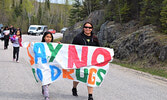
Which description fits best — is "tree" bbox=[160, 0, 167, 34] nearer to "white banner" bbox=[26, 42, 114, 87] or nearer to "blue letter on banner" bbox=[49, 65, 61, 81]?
"white banner" bbox=[26, 42, 114, 87]

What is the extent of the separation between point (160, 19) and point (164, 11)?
0.46 metres

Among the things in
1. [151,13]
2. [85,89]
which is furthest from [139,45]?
[85,89]

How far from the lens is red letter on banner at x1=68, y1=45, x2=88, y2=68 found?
6070 mm

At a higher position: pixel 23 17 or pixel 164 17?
pixel 23 17

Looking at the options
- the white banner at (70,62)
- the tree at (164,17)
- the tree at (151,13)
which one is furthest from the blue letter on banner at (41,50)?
the tree at (151,13)

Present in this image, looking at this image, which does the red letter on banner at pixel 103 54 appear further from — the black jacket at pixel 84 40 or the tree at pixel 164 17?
the tree at pixel 164 17

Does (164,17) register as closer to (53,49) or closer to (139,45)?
(139,45)

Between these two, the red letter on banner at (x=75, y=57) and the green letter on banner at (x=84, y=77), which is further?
the red letter on banner at (x=75, y=57)

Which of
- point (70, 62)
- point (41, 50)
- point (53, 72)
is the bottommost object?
point (53, 72)

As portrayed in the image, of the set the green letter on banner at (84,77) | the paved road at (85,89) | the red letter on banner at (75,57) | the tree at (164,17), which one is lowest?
the paved road at (85,89)

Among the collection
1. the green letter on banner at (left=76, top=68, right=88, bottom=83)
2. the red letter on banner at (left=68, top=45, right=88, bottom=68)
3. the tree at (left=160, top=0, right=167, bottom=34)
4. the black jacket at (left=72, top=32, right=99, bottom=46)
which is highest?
the tree at (left=160, top=0, right=167, bottom=34)

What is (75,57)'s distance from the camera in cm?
621

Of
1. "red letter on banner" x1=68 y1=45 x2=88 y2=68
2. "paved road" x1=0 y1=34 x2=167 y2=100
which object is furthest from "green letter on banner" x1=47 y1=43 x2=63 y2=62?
"paved road" x1=0 y1=34 x2=167 y2=100

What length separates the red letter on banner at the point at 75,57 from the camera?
6.07 metres
